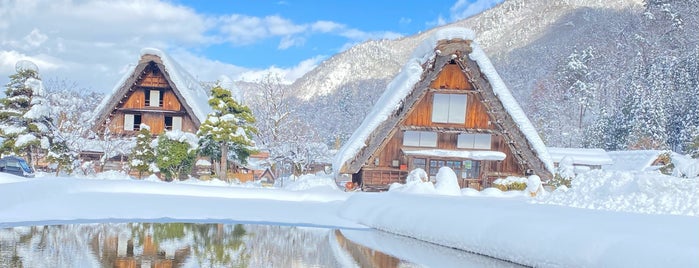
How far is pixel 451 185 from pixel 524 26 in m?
119

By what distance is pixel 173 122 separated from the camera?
99.8ft

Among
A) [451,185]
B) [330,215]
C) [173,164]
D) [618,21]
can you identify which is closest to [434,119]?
[451,185]

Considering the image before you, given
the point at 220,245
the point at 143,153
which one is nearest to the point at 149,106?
the point at 143,153

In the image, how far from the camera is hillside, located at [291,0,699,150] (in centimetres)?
4866

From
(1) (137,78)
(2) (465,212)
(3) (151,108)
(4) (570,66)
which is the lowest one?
(2) (465,212)

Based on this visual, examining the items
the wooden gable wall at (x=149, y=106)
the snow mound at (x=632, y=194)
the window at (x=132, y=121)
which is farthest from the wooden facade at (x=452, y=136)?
the window at (x=132, y=121)

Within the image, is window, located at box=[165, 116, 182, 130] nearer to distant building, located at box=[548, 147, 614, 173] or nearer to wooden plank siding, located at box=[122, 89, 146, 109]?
wooden plank siding, located at box=[122, 89, 146, 109]

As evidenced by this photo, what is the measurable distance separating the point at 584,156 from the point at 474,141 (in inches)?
659

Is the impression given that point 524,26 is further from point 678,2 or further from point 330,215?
point 330,215

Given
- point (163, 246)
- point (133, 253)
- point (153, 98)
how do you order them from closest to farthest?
point (133, 253) < point (163, 246) < point (153, 98)

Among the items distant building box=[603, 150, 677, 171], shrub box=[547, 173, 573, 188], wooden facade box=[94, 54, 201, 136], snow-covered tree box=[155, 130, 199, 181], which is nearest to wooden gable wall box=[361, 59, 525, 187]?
shrub box=[547, 173, 573, 188]

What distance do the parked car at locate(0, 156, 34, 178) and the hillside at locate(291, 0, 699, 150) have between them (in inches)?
1621

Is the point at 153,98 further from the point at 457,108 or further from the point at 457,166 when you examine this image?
the point at 457,166

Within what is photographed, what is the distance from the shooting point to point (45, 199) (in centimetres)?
1462
